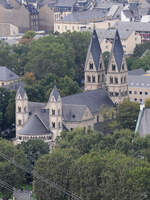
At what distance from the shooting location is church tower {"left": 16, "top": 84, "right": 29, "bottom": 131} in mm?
171988

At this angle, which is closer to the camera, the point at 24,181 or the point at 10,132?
the point at 24,181

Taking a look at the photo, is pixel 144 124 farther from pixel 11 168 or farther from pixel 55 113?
pixel 11 168

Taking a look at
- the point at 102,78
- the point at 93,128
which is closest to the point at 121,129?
the point at 93,128

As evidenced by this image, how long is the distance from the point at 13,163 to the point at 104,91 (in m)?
35.0

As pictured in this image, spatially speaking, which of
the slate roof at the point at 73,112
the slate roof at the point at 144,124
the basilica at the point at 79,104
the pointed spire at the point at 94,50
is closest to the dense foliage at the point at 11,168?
the basilica at the point at 79,104

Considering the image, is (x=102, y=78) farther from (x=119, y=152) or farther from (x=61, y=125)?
(x=119, y=152)

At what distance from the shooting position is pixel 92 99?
588 feet

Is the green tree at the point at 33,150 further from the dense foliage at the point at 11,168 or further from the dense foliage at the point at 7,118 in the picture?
the dense foliage at the point at 7,118

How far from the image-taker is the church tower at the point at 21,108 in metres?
172

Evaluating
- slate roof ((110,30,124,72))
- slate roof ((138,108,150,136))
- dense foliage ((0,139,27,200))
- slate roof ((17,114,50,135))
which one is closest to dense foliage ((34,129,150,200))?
slate roof ((138,108,150,136))

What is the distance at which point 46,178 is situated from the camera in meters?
146

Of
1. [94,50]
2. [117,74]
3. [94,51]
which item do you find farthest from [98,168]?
[94,50]

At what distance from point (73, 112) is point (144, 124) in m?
15.4

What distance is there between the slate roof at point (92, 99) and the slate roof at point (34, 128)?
6768 millimetres
